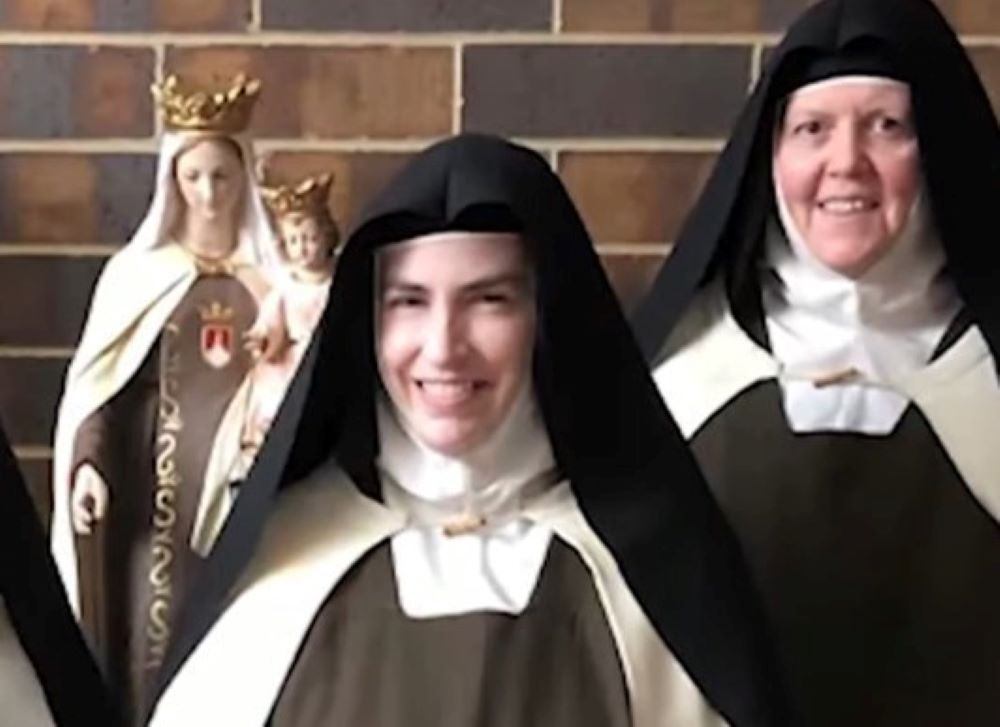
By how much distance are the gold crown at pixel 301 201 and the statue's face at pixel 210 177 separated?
4 centimetres

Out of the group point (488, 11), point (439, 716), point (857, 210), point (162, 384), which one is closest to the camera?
point (439, 716)

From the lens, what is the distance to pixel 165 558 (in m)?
2.08

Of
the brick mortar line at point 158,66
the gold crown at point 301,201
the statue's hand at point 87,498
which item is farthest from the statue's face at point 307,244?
the brick mortar line at point 158,66

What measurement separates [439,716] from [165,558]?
60cm

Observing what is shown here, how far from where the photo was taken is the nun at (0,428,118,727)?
5.28ft

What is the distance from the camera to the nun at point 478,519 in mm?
1566

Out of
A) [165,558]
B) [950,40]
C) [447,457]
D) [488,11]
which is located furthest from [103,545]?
[950,40]

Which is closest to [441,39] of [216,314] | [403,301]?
[216,314]

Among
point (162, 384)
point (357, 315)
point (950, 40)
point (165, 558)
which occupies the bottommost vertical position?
point (165, 558)

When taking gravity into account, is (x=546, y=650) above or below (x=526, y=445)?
below

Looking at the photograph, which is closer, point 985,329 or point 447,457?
point 447,457

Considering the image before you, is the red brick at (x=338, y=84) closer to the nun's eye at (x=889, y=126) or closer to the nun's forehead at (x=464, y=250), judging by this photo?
the nun's eye at (x=889, y=126)

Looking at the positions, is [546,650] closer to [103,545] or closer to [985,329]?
[985,329]

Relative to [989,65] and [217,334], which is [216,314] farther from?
[989,65]
